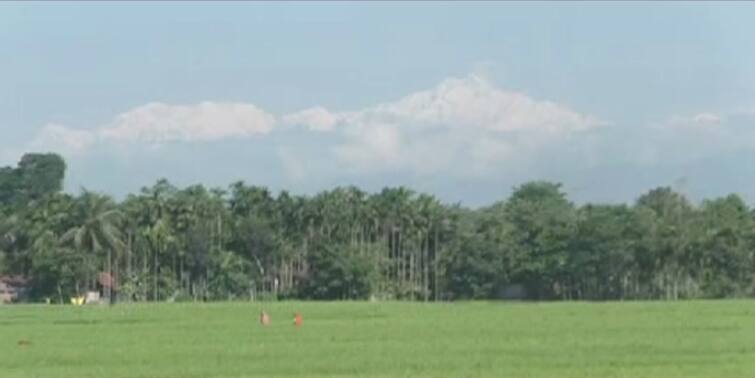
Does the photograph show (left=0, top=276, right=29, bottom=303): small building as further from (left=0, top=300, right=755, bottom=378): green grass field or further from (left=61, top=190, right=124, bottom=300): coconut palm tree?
(left=0, top=300, right=755, bottom=378): green grass field

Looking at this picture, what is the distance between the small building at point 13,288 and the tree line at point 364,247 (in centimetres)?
134

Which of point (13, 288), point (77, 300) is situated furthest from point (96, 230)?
point (13, 288)

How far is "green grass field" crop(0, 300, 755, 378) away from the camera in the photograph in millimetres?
22469

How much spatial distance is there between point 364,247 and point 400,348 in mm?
69300

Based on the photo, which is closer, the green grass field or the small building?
the green grass field

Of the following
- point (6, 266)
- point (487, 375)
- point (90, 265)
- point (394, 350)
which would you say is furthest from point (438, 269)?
point (487, 375)

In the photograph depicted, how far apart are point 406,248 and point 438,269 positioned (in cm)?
333

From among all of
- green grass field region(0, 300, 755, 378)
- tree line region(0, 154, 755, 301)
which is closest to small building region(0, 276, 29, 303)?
tree line region(0, 154, 755, 301)

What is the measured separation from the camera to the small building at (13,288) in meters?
98.5

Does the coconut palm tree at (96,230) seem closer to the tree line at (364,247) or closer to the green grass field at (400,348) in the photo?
the tree line at (364,247)

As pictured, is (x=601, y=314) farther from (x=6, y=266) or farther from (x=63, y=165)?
(x=63, y=165)

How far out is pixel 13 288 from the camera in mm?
102438

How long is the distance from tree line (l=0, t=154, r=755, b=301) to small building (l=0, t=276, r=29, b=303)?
1343 mm

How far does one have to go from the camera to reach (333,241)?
323 ft
